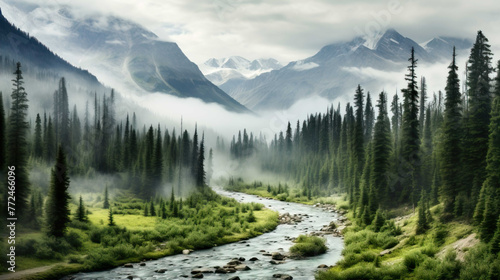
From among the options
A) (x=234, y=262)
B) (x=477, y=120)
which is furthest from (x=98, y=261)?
(x=477, y=120)

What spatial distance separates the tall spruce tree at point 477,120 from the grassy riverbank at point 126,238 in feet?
107

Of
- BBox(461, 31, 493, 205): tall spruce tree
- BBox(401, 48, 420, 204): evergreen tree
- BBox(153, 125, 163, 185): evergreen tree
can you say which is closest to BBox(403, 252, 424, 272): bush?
BBox(461, 31, 493, 205): tall spruce tree

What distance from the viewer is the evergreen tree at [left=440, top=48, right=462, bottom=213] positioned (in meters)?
51.0

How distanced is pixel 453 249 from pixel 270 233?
33776mm

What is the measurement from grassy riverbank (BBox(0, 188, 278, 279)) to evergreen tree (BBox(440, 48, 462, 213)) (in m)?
29.5

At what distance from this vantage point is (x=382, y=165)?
72.8m

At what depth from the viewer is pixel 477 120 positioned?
50.9m

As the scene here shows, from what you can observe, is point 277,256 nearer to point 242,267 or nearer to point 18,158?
point 242,267

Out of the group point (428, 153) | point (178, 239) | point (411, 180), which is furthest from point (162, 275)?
point (428, 153)

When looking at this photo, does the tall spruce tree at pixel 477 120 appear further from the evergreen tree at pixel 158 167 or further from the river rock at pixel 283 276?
the evergreen tree at pixel 158 167

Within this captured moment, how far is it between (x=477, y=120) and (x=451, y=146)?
4666 millimetres

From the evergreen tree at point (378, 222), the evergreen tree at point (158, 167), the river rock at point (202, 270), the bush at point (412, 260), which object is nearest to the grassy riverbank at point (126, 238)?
the river rock at point (202, 270)

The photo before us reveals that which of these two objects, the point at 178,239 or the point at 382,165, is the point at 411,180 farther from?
the point at 178,239

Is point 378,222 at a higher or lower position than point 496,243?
lower
